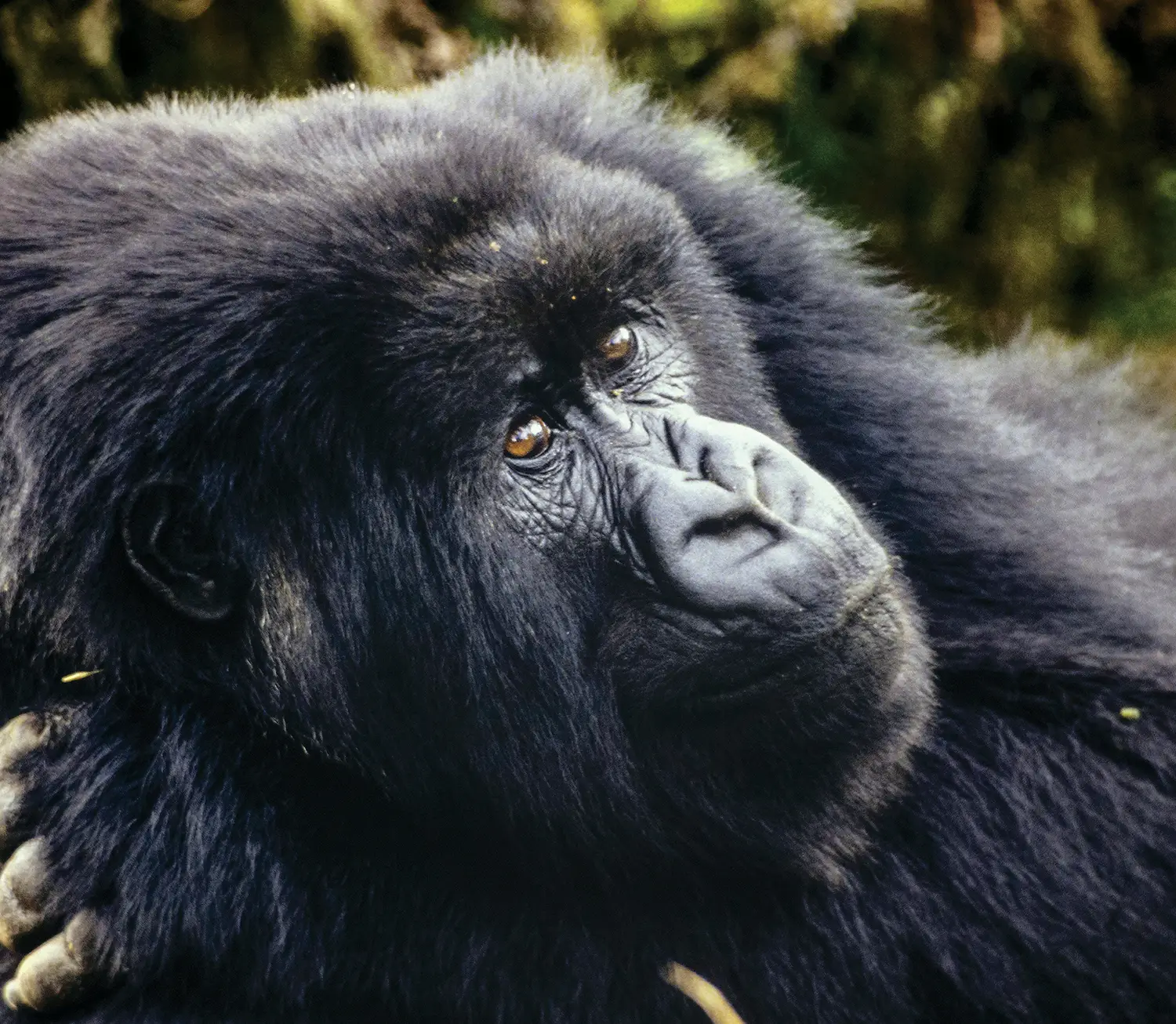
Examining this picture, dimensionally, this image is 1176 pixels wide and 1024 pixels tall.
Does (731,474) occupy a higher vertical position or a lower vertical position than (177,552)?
lower

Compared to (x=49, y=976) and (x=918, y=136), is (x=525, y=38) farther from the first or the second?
(x=49, y=976)

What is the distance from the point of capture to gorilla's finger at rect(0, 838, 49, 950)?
2.52 m

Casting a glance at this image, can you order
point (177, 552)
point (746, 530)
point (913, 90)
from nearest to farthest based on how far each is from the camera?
point (746, 530), point (177, 552), point (913, 90)

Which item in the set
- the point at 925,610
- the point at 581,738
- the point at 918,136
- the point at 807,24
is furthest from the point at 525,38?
the point at 581,738

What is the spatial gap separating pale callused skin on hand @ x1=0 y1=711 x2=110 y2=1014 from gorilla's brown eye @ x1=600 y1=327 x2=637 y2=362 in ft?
3.75

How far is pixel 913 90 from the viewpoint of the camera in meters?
5.15

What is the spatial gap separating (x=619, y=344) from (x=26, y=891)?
1394mm

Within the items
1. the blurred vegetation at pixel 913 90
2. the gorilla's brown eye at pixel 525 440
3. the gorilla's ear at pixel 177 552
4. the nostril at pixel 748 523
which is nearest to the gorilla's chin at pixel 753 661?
the nostril at pixel 748 523

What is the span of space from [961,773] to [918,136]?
305 cm

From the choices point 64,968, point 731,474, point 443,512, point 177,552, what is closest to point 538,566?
point 443,512

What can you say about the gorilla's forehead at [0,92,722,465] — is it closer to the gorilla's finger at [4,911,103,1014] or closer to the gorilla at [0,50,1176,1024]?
the gorilla at [0,50,1176,1024]

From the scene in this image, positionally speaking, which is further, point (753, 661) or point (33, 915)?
point (33, 915)

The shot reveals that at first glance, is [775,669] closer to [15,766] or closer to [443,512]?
[443,512]

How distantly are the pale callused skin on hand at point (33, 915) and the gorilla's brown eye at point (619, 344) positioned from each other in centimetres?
114
